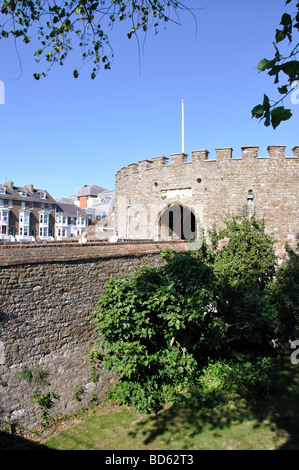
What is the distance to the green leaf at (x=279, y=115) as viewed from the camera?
9.83 ft

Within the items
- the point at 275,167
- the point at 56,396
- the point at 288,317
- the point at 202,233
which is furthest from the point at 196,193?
the point at 56,396

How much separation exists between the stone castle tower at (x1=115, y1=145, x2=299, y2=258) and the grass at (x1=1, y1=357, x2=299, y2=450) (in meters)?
7.24

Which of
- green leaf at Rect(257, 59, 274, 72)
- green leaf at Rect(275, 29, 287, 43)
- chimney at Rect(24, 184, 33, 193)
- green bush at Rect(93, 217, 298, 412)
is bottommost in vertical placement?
green bush at Rect(93, 217, 298, 412)

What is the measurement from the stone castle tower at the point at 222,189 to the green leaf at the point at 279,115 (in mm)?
10941

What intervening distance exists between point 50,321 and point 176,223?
33.8 feet

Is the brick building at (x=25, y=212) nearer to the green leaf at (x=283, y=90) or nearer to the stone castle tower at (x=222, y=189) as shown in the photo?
the stone castle tower at (x=222, y=189)

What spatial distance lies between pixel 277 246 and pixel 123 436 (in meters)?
9.57

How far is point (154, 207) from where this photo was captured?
632 inches

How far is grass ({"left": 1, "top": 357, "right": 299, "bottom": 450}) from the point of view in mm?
6938

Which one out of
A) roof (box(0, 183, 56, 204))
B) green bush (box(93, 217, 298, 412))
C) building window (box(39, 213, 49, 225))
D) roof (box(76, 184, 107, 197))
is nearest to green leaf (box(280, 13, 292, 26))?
green bush (box(93, 217, 298, 412))

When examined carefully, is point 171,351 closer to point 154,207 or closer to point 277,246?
point 277,246

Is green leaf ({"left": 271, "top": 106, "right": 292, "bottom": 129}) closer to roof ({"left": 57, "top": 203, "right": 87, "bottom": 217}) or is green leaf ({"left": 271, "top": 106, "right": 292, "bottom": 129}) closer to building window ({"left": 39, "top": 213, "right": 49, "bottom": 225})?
building window ({"left": 39, "top": 213, "right": 49, "bottom": 225})

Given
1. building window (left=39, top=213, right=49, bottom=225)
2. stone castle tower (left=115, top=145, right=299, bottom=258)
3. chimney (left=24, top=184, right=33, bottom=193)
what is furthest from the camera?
building window (left=39, top=213, right=49, bottom=225)

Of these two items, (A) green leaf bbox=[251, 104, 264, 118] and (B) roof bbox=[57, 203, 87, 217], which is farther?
(B) roof bbox=[57, 203, 87, 217]
